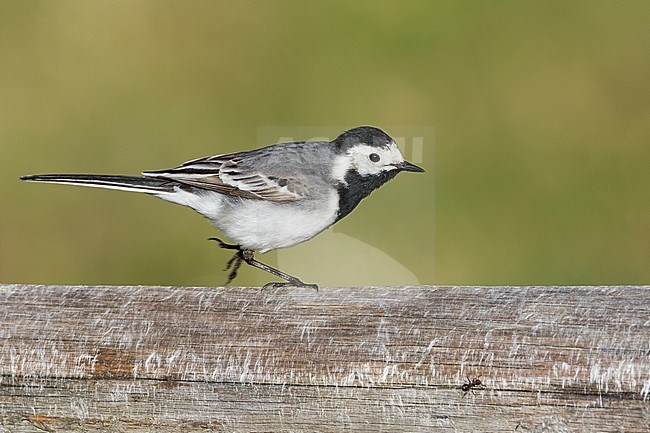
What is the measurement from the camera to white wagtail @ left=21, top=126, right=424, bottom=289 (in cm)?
196

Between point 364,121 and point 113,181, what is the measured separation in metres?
0.99

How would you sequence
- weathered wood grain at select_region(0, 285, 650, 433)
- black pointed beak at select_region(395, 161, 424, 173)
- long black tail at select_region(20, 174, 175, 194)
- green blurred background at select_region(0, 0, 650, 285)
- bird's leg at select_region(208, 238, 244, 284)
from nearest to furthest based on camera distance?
weathered wood grain at select_region(0, 285, 650, 433) → long black tail at select_region(20, 174, 175, 194) → black pointed beak at select_region(395, 161, 424, 173) → bird's leg at select_region(208, 238, 244, 284) → green blurred background at select_region(0, 0, 650, 285)

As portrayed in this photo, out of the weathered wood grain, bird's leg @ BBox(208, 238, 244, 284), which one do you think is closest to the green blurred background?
bird's leg @ BBox(208, 238, 244, 284)

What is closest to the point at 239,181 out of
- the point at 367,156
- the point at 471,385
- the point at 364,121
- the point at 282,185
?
the point at 282,185

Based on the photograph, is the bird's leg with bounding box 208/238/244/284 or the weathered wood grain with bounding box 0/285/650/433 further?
the bird's leg with bounding box 208/238/244/284

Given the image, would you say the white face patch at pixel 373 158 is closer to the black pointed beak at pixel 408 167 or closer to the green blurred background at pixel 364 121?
the black pointed beak at pixel 408 167

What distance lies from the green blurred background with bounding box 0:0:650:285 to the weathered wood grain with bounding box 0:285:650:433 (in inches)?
43.9

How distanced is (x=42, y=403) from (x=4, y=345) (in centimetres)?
10

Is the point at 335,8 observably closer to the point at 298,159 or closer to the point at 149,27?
the point at 149,27

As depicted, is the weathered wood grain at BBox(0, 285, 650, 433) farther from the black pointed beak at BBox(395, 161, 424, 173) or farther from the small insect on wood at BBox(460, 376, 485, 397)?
the black pointed beak at BBox(395, 161, 424, 173)

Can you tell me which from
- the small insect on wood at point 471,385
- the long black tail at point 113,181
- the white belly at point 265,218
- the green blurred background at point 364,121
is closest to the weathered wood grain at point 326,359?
the small insect on wood at point 471,385

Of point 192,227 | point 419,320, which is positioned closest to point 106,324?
point 419,320

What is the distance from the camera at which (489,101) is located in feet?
9.11

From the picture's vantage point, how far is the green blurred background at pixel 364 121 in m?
2.59
